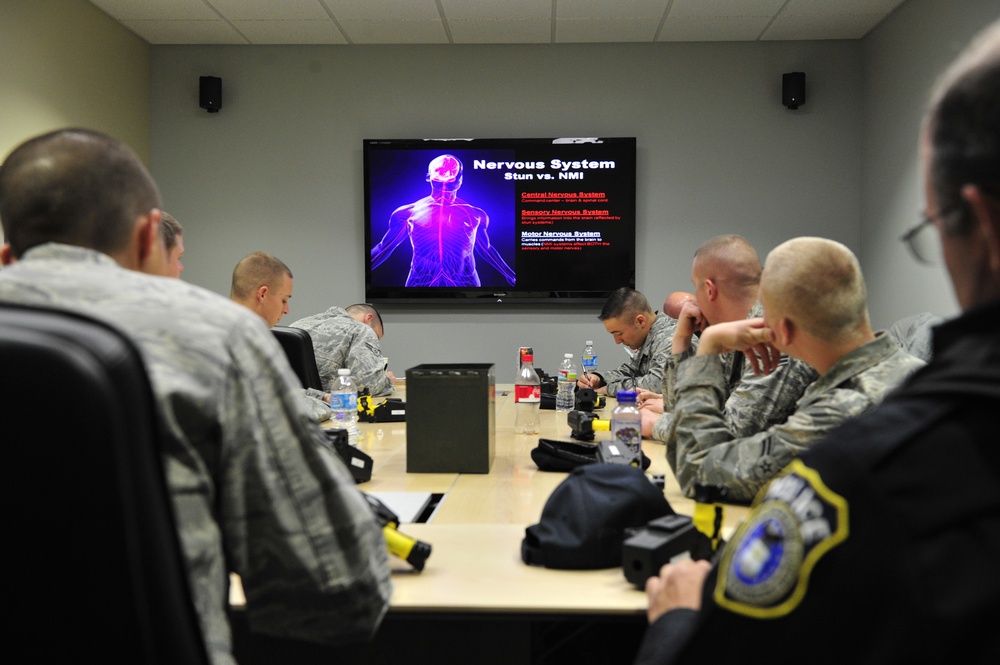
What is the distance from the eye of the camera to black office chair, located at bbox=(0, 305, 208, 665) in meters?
0.77

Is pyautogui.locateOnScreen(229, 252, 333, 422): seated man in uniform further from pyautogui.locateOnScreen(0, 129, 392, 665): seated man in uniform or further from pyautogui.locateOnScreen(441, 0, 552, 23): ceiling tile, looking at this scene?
pyautogui.locateOnScreen(0, 129, 392, 665): seated man in uniform

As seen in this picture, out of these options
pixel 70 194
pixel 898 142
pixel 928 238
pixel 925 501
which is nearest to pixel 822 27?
pixel 898 142

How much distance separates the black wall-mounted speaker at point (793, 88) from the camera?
5.46 m

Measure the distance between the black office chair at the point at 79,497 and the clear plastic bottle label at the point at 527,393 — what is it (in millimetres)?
3089

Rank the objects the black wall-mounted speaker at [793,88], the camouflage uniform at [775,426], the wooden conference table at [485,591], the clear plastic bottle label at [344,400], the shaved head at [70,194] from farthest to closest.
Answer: the black wall-mounted speaker at [793,88]
the clear plastic bottle label at [344,400]
the camouflage uniform at [775,426]
the wooden conference table at [485,591]
the shaved head at [70,194]

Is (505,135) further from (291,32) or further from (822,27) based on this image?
(822,27)

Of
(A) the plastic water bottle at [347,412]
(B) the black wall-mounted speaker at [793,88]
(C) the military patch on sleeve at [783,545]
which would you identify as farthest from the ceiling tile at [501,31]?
(C) the military patch on sleeve at [783,545]

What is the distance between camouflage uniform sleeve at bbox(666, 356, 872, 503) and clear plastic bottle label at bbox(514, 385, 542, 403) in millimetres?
1828

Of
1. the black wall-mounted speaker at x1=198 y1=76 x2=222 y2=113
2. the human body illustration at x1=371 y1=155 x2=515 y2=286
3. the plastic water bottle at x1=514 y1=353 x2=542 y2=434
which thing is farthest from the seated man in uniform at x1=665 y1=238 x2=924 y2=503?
the black wall-mounted speaker at x1=198 y1=76 x2=222 y2=113

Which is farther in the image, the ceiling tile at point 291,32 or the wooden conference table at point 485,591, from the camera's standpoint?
the ceiling tile at point 291,32

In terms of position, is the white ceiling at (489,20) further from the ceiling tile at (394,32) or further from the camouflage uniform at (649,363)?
the camouflage uniform at (649,363)

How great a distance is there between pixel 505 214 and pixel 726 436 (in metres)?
3.84

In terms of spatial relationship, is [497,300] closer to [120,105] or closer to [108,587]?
[120,105]

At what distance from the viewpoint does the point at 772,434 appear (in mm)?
1816
